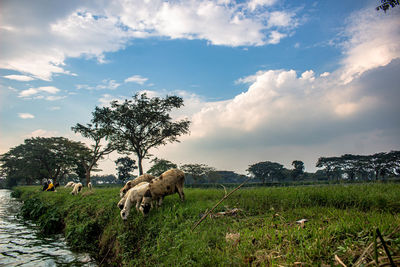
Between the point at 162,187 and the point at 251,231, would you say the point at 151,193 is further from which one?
the point at 251,231

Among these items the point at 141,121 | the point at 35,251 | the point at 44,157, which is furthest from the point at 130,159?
the point at 35,251

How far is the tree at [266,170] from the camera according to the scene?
9546 cm

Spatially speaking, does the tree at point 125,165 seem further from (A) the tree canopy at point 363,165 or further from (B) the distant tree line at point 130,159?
(A) the tree canopy at point 363,165

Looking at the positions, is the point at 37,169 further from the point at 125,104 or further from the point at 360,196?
the point at 360,196

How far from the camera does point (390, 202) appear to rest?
23.6ft

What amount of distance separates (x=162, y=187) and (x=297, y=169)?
3634 inches

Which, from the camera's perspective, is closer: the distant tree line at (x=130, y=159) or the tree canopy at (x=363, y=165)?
the distant tree line at (x=130, y=159)

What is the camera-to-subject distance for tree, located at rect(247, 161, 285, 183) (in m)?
95.5

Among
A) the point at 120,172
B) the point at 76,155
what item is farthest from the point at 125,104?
the point at 120,172

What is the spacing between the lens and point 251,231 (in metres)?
4.94

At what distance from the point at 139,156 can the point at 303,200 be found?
25.8m

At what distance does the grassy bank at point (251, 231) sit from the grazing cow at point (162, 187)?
52 centimetres

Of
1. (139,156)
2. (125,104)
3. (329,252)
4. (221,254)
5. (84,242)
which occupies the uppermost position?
(125,104)

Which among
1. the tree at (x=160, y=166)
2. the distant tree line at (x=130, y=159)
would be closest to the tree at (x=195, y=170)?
the distant tree line at (x=130, y=159)
